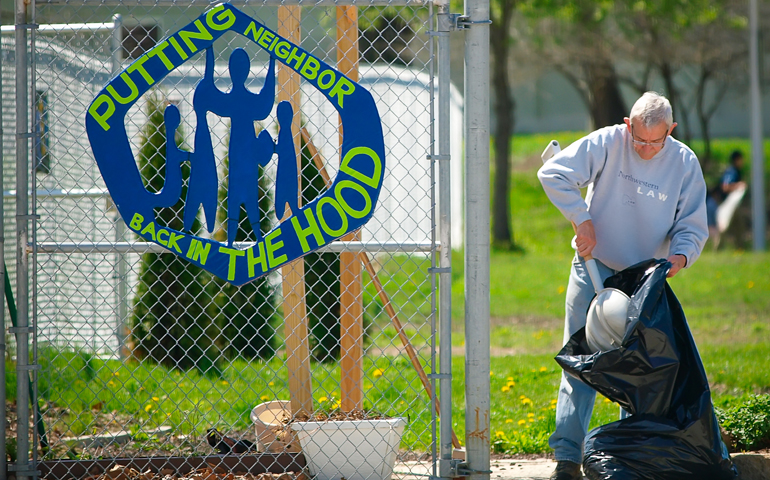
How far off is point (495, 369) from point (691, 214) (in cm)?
270

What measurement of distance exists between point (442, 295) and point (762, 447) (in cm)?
196

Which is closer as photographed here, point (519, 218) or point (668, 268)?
point (668, 268)

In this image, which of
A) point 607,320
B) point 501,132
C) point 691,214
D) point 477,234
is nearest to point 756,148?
point 501,132

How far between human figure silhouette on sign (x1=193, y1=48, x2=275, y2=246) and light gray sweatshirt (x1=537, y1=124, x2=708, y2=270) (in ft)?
4.20

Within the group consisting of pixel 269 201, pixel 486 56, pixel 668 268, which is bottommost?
pixel 668 268

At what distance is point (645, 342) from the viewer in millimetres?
3074

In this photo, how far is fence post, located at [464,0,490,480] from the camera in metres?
3.22

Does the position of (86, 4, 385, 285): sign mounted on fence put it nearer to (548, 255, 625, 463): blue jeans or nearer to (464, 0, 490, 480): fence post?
(464, 0, 490, 480): fence post

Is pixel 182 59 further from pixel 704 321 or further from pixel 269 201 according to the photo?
pixel 704 321

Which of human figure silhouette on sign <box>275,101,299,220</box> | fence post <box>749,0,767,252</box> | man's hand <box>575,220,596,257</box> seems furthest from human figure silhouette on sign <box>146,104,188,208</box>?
fence post <box>749,0,767,252</box>

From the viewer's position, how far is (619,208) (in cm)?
355

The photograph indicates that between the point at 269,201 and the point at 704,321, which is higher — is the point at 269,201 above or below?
above

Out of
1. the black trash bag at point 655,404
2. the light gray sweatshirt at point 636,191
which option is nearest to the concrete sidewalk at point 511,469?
the black trash bag at point 655,404

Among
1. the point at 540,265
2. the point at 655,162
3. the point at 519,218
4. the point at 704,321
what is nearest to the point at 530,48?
the point at 519,218
